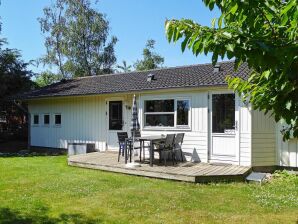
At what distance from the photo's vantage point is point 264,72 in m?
2.67

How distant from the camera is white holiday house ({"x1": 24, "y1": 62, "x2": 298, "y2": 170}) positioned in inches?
426

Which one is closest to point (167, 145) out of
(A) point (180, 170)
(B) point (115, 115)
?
(A) point (180, 170)

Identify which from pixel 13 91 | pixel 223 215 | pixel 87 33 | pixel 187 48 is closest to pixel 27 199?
pixel 223 215

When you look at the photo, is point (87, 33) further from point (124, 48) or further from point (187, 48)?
point (187, 48)

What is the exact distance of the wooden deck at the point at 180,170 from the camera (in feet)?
30.9

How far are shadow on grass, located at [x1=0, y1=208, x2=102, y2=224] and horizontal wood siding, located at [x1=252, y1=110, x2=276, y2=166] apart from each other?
20.3 ft

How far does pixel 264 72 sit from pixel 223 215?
4414 millimetres

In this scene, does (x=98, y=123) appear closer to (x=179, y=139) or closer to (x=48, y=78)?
(x=179, y=139)

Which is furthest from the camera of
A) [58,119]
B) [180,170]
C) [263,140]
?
[58,119]

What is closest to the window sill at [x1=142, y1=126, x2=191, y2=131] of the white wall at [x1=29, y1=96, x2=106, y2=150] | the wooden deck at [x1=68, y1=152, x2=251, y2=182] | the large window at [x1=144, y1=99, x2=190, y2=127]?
the large window at [x1=144, y1=99, x2=190, y2=127]

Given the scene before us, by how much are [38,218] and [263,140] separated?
722 centimetres

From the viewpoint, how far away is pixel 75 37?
32.0 meters

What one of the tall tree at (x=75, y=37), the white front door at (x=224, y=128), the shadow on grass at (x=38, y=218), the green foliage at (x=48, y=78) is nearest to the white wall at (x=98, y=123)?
the white front door at (x=224, y=128)

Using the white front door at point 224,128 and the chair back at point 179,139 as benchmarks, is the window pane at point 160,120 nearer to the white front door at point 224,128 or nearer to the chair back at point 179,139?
the chair back at point 179,139
